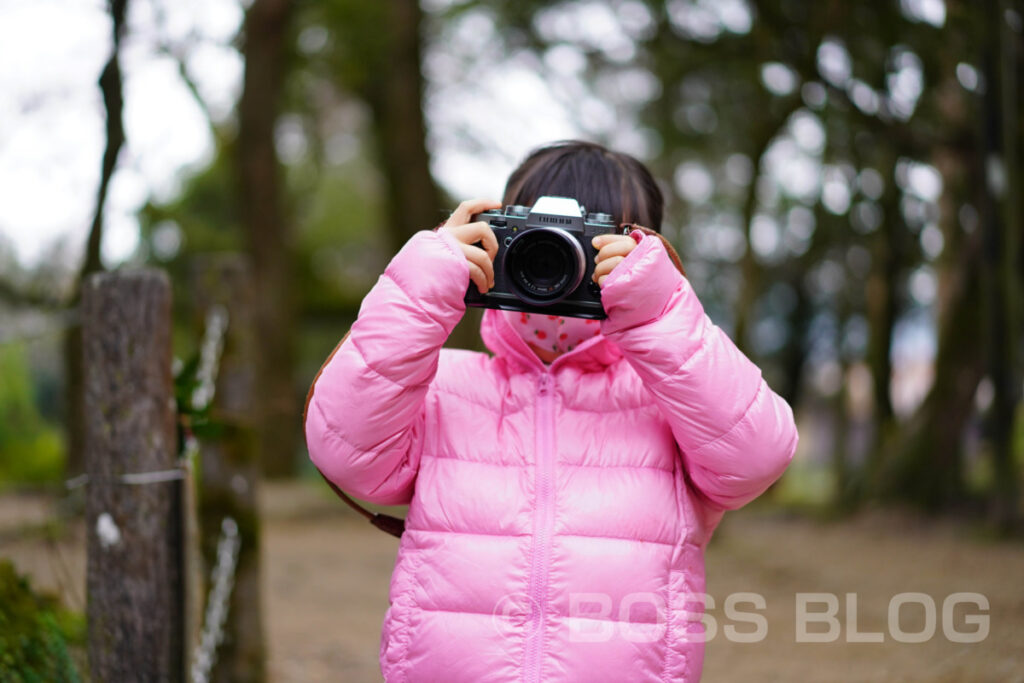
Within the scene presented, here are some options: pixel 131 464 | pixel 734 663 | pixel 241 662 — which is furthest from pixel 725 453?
pixel 734 663

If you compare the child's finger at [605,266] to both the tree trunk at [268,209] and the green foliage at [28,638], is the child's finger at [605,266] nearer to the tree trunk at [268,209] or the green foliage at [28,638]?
the green foliage at [28,638]

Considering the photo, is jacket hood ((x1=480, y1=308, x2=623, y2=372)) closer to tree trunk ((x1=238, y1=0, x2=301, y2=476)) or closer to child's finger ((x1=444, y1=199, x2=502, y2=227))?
child's finger ((x1=444, y1=199, x2=502, y2=227))

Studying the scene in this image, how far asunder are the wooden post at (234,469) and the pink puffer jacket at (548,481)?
5.97ft

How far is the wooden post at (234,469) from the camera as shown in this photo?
3.41 meters

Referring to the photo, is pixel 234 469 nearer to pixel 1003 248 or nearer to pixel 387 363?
pixel 387 363

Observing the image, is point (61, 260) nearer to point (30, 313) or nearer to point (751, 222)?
point (30, 313)

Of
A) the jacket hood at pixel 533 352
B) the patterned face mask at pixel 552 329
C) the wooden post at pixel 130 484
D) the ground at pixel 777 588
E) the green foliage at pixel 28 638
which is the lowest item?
the ground at pixel 777 588

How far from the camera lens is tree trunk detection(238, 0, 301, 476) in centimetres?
1098

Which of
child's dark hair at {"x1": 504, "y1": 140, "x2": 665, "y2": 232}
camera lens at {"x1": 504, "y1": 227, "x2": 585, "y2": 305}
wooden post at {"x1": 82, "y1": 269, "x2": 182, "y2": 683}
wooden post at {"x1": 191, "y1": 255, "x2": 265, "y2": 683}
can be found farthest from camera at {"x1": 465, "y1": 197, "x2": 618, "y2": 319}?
wooden post at {"x1": 191, "y1": 255, "x2": 265, "y2": 683}

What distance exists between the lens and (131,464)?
92.7 inches

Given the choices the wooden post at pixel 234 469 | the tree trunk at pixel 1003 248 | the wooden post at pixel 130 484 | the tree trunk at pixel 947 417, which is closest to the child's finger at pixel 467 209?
the wooden post at pixel 130 484

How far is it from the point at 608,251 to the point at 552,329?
24 cm

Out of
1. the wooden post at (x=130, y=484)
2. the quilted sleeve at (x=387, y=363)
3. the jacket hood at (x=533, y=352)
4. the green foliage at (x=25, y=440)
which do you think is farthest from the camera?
the green foliage at (x=25, y=440)

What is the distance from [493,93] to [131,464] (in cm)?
1185
